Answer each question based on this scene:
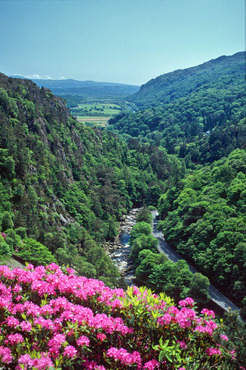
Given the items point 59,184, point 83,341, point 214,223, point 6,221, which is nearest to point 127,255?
point 214,223

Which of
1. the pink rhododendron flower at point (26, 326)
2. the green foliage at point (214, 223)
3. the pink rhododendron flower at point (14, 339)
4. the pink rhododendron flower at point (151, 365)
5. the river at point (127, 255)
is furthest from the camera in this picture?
the green foliage at point (214, 223)

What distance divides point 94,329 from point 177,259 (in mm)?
51849

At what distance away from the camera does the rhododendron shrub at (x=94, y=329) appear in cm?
631

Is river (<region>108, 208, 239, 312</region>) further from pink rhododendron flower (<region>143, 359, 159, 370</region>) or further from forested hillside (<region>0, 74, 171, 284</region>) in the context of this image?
pink rhododendron flower (<region>143, 359, 159, 370</region>)

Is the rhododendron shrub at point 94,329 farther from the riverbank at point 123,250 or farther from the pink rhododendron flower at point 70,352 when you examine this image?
the riverbank at point 123,250

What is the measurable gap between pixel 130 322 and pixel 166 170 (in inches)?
4530

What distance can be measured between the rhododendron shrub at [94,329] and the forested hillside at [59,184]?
2279cm

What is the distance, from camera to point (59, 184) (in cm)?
6875

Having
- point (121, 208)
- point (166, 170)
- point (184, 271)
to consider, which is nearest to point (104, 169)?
point (121, 208)

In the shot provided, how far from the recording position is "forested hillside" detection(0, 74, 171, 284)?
43.8 meters

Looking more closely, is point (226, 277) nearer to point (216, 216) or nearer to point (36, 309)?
point (216, 216)

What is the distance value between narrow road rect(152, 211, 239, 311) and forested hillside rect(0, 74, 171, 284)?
10.6 metres

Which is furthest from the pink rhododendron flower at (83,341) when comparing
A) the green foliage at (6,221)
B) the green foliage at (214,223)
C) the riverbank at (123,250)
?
the riverbank at (123,250)

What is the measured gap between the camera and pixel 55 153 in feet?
255
